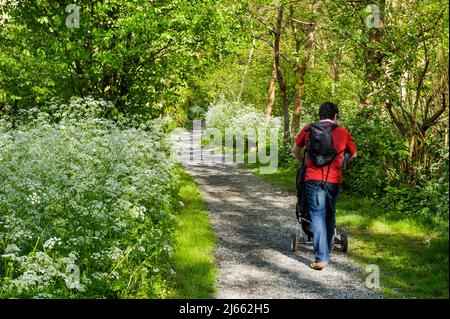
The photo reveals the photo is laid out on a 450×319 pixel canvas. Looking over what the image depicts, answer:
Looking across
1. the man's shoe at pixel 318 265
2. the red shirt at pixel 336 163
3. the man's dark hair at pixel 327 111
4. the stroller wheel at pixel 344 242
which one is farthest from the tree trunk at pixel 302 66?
the man's shoe at pixel 318 265

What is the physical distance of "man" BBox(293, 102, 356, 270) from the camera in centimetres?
746

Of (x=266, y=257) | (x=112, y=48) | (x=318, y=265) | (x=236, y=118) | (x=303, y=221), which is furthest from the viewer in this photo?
(x=236, y=118)

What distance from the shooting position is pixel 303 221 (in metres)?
8.19

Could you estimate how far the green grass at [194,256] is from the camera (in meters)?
6.95

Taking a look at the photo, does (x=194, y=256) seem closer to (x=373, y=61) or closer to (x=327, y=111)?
(x=327, y=111)

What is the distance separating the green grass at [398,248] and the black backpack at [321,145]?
69.0 inches

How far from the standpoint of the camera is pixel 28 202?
7.20 meters

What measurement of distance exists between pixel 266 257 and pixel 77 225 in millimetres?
3032

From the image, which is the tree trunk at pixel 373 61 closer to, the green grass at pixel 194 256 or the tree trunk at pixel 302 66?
the green grass at pixel 194 256

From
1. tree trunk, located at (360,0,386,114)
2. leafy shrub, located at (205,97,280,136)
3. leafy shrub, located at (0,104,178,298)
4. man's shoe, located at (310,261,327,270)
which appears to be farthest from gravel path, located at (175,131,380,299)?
leafy shrub, located at (205,97,280,136)

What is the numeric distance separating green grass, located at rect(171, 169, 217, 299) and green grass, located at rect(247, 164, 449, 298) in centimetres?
226

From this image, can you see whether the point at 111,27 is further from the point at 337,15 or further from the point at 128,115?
the point at 337,15

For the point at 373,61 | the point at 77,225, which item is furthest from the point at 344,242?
the point at 373,61

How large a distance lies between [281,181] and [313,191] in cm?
902
